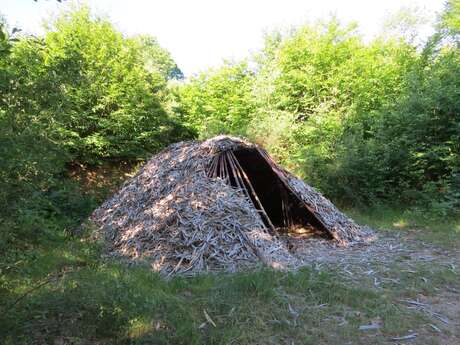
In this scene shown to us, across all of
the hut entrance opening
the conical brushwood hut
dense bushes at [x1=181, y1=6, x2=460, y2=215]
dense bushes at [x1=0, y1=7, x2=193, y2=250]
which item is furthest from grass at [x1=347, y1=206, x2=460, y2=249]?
dense bushes at [x1=0, y1=7, x2=193, y2=250]

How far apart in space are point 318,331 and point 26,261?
2438 millimetres

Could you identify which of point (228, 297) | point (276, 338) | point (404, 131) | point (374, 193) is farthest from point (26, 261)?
point (404, 131)

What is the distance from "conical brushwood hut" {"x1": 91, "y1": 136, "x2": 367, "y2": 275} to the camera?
174 inches

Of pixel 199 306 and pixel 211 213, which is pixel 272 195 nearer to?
pixel 211 213

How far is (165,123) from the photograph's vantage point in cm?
1255

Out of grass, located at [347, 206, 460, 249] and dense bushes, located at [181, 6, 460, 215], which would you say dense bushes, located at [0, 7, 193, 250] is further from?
grass, located at [347, 206, 460, 249]

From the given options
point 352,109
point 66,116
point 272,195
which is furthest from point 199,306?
point 352,109

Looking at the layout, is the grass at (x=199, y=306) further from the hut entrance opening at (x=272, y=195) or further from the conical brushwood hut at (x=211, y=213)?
the hut entrance opening at (x=272, y=195)

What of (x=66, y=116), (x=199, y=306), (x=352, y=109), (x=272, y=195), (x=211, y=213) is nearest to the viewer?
(x=66, y=116)

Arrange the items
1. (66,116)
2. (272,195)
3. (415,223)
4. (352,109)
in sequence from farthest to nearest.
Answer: (352,109), (272,195), (415,223), (66,116)

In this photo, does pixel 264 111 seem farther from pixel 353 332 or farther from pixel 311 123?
pixel 353 332

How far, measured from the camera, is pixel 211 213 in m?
4.79

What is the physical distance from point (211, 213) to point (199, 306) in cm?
172

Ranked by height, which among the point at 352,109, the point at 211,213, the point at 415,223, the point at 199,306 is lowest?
the point at 415,223
